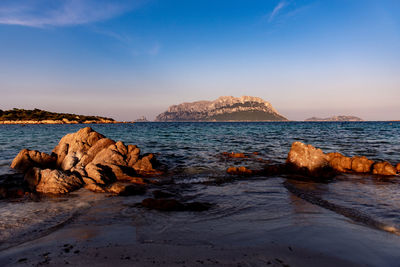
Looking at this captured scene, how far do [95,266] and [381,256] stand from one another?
17.7 ft

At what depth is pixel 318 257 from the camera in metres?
4.34

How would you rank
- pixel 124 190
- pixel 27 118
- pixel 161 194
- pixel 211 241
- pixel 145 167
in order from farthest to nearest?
pixel 27 118 < pixel 145 167 < pixel 124 190 < pixel 161 194 < pixel 211 241

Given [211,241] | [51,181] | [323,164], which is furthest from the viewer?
[323,164]

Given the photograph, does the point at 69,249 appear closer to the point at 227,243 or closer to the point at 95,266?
the point at 95,266

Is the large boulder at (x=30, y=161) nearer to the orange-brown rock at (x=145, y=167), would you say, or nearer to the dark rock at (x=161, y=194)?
the orange-brown rock at (x=145, y=167)

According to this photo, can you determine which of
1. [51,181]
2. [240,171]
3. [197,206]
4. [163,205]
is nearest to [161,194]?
[163,205]

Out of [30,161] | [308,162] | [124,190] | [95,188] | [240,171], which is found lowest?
[95,188]

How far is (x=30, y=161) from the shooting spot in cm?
1415

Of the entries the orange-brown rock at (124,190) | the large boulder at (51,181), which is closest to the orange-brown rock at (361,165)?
the orange-brown rock at (124,190)

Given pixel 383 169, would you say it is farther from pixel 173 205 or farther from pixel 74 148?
pixel 74 148

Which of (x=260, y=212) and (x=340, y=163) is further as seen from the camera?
(x=340, y=163)

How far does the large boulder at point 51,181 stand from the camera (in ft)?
31.1

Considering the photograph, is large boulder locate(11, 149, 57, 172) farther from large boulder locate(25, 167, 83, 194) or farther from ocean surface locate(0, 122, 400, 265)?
ocean surface locate(0, 122, 400, 265)

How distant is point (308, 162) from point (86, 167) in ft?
39.6
